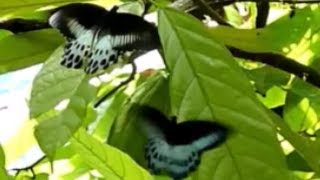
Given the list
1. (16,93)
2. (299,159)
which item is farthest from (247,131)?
(16,93)

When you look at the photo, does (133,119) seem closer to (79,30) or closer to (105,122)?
(79,30)

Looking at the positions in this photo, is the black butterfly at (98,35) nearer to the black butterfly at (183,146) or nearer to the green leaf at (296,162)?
the black butterfly at (183,146)

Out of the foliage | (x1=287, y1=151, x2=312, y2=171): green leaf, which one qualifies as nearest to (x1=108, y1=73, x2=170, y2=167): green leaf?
the foliage

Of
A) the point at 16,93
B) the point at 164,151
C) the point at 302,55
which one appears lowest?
the point at 16,93

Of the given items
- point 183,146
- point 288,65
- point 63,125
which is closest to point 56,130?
point 63,125

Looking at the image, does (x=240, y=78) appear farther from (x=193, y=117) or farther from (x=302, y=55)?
(x=302, y=55)

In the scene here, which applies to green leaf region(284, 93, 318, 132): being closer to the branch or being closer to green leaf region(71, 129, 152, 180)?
the branch
